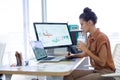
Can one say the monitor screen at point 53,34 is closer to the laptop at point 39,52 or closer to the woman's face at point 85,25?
the laptop at point 39,52

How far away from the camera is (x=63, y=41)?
3047 mm

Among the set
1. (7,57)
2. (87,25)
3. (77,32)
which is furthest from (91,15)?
(7,57)

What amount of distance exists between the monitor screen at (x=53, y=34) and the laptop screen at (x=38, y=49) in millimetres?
155

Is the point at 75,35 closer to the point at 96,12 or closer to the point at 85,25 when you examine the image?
the point at 96,12

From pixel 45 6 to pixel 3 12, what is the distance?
118 cm

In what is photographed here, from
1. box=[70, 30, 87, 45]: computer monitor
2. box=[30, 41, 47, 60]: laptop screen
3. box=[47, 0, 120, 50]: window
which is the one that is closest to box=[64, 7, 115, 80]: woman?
box=[30, 41, 47, 60]: laptop screen

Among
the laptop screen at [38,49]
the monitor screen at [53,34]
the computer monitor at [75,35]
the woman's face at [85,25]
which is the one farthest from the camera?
the computer monitor at [75,35]

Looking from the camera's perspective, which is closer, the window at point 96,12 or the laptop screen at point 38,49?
the laptop screen at point 38,49

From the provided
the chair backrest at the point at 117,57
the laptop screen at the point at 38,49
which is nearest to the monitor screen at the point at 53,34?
the laptop screen at the point at 38,49

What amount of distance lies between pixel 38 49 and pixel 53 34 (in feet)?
1.58

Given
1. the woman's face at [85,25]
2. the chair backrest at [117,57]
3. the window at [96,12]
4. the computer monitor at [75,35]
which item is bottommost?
the chair backrest at [117,57]

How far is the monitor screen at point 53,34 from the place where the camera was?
9.14ft

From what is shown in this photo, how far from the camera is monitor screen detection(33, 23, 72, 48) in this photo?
279cm

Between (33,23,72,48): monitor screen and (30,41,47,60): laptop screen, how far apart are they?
0.15m
